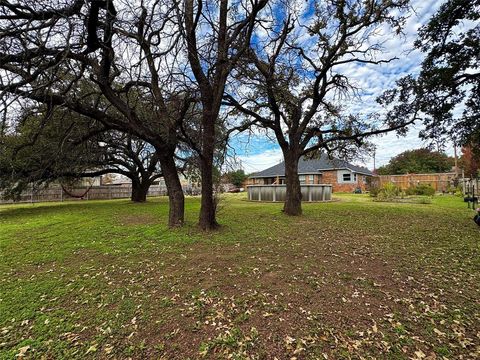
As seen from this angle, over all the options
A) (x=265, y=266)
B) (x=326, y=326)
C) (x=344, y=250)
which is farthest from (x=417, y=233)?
(x=326, y=326)

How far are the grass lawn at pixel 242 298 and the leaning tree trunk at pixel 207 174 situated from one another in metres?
0.89

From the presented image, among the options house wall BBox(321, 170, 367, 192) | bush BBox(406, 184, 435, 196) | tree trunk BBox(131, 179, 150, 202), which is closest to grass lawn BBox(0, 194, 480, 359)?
tree trunk BBox(131, 179, 150, 202)

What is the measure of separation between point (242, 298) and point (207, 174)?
392 cm

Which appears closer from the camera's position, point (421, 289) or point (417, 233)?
point (421, 289)

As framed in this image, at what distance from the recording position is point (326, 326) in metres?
2.56

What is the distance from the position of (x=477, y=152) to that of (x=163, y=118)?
9.22 metres

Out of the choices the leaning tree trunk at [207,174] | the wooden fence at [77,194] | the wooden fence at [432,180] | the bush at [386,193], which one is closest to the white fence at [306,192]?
the bush at [386,193]

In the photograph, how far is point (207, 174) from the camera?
6.56m

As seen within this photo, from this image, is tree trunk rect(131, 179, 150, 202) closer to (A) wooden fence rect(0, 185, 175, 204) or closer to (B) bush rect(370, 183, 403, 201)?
(A) wooden fence rect(0, 185, 175, 204)

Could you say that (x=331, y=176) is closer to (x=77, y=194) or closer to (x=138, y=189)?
(x=138, y=189)

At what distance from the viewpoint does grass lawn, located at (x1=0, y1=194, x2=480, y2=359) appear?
2326mm

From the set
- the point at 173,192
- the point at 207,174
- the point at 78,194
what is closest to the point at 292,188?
the point at 207,174

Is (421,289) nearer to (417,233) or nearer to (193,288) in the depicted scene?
(193,288)

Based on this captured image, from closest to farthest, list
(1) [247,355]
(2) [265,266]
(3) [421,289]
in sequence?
(1) [247,355], (3) [421,289], (2) [265,266]
